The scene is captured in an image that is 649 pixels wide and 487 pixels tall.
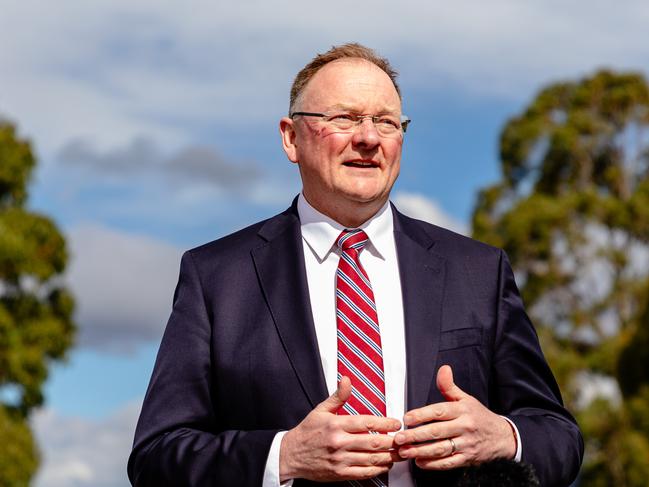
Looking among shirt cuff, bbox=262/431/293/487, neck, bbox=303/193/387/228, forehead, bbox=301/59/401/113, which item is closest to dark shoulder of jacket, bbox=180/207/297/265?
neck, bbox=303/193/387/228

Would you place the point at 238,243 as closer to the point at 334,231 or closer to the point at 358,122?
the point at 334,231

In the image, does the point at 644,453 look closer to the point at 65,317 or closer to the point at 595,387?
the point at 595,387

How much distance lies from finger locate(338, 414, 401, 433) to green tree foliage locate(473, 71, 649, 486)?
74.3 ft

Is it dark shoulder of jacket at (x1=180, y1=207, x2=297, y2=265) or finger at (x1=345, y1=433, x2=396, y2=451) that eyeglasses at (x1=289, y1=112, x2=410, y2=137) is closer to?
dark shoulder of jacket at (x1=180, y1=207, x2=297, y2=265)

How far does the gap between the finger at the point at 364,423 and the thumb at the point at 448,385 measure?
20cm

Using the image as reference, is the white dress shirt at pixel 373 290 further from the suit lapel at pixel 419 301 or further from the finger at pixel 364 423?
the finger at pixel 364 423

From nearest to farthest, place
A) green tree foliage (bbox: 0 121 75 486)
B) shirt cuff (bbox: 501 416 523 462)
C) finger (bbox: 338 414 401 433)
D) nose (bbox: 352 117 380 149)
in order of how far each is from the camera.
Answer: finger (bbox: 338 414 401 433), shirt cuff (bbox: 501 416 523 462), nose (bbox: 352 117 380 149), green tree foliage (bbox: 0 121 75 486)

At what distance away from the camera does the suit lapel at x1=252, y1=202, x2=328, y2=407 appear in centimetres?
387

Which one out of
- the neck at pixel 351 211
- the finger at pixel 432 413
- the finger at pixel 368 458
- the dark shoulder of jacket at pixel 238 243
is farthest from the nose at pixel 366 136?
the finger at pixel 368 458

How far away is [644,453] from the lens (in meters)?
22.7

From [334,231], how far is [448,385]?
0.80 m

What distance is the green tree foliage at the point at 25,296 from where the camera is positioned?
23406mm

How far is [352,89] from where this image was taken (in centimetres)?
414

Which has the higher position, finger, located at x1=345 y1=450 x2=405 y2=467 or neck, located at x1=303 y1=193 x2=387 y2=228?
neck, located at x1=303 y1=193 x2=387 y2=228
